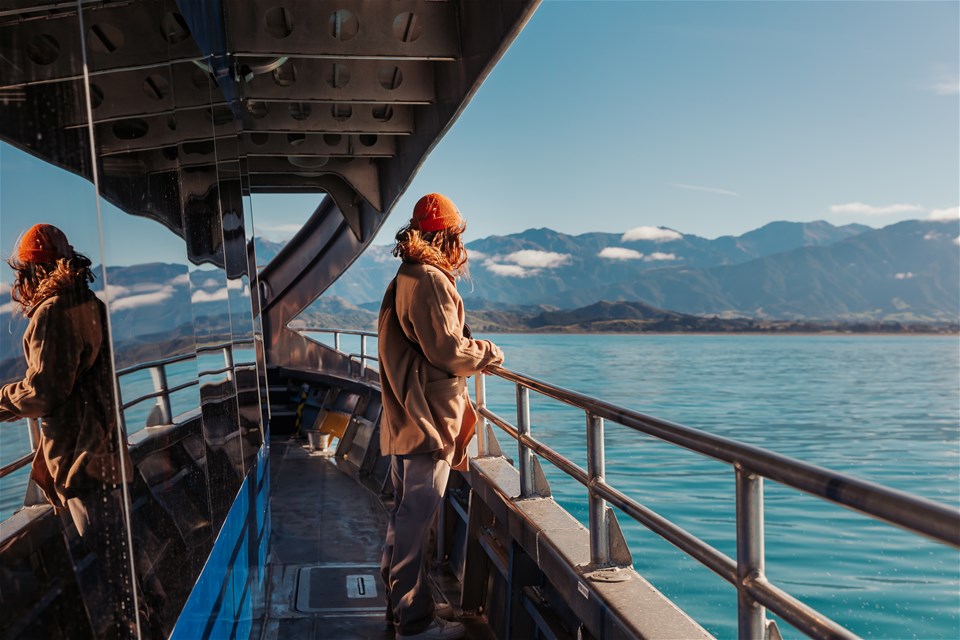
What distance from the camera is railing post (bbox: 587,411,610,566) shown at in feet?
9.93

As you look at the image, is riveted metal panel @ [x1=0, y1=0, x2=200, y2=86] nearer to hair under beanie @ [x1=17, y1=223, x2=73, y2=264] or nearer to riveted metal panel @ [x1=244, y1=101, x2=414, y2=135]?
hair under beanie @ [x1=17, y1=223, x2=73, y2=264]

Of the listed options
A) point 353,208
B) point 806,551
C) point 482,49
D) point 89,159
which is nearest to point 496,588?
point 482,49

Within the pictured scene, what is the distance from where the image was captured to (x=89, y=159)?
1093 millimetres

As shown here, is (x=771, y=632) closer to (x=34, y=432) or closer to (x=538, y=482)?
(x=34, y=432)

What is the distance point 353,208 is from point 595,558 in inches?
358

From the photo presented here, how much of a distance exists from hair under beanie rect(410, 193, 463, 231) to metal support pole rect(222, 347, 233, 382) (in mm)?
1059

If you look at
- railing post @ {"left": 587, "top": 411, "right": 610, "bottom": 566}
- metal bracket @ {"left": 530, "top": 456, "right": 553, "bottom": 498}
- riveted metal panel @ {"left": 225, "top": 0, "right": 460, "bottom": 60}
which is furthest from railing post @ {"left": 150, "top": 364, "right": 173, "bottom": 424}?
riveted metal panel @ {"left": 225, "top": 0, "right": 460, "bottom": 60}

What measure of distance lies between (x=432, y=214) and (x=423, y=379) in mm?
791

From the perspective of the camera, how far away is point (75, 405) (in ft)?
3.27

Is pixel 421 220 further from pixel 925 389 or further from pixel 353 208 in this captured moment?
pixel 925 389

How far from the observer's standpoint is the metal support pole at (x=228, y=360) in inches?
121

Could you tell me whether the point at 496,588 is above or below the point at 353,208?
below

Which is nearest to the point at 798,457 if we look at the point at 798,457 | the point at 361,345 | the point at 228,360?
the point at 798,457

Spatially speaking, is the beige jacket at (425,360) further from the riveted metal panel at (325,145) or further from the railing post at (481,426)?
the riveted metal panel at (325,145)
